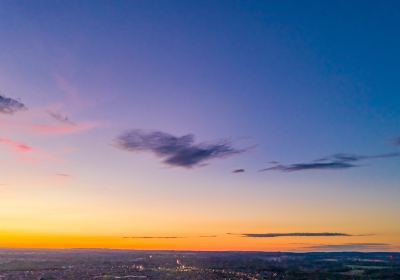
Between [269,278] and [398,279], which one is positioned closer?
[398,279]

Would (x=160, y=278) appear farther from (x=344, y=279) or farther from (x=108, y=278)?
(x=344, y=279)

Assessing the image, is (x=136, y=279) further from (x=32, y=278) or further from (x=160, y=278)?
(x=32, y=278)

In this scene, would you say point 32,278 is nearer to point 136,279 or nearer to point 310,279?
point 136,279

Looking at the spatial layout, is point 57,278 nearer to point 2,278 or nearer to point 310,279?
point 2,278

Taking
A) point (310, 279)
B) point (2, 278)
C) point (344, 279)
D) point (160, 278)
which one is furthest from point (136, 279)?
point (344, 279)

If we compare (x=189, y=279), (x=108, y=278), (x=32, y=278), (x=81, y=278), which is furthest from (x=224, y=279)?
(x=32, y=278)

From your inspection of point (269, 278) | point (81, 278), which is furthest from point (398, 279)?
point (81, 278)

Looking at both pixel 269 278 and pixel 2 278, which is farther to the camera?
pixel 269 278
